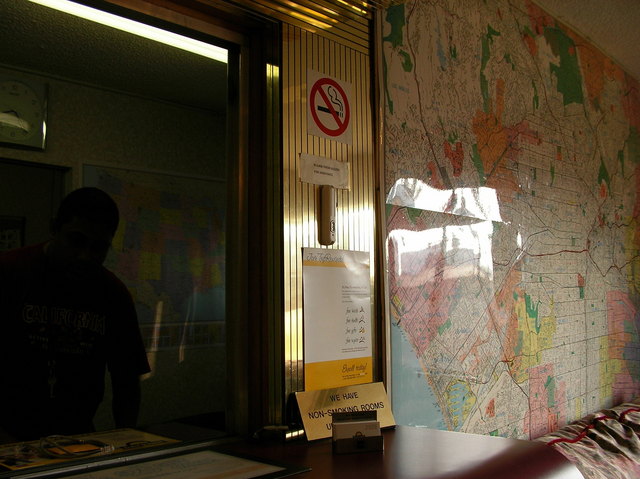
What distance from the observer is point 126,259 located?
1.26 meters

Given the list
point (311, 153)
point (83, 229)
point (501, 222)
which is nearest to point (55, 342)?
point (83, 229)

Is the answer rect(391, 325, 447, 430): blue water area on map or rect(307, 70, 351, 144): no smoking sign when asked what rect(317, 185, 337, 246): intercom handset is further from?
rect(391, 325, 447, 430): blue water area on map

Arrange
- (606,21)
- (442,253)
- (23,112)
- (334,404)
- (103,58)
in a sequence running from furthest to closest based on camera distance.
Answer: (606,21) < (442,253) < (334,404) < (103,58) < (23,112)

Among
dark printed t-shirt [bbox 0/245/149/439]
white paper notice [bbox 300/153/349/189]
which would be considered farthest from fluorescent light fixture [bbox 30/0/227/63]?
dark printed t-shirt [bbox 0/245/149/439]

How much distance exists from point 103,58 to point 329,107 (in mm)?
543

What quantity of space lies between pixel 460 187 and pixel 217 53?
96 cm

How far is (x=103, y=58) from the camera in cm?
127

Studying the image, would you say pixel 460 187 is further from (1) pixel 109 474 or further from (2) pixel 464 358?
(1) pixel 109 474

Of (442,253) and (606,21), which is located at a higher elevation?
(606,21)

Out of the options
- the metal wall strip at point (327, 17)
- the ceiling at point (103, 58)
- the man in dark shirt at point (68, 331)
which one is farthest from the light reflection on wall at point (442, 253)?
the man in dark shirt at point (68, 331)

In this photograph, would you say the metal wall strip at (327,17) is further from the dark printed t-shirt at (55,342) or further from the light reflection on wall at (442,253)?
the dark printed t-shirt at (55,342)

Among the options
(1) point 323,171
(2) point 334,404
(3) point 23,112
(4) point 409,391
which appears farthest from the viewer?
(4) point 409,391

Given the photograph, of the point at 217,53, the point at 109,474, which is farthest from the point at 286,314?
the point at 217,53

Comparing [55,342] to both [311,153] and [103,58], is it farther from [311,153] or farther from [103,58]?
[311,153]
